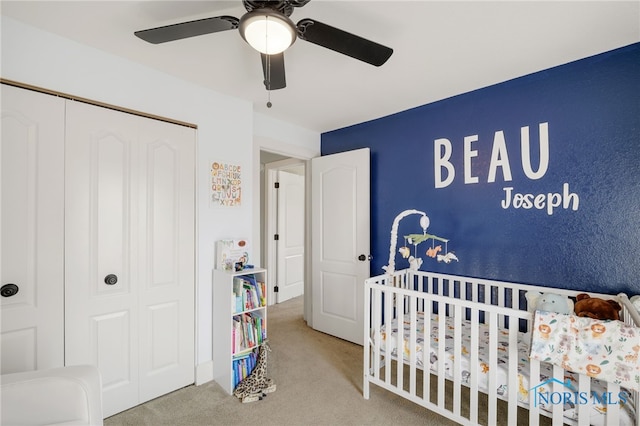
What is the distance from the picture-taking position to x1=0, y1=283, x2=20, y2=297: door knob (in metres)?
1.46

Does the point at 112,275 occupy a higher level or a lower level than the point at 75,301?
higher

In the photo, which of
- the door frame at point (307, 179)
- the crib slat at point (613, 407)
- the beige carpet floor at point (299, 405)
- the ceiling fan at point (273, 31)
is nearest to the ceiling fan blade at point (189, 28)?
the ceiling fan at point (273, 31)

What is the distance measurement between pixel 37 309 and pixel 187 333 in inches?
35.2

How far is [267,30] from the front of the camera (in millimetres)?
1154

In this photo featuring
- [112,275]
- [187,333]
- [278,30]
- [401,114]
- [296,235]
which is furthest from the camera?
[296,235]

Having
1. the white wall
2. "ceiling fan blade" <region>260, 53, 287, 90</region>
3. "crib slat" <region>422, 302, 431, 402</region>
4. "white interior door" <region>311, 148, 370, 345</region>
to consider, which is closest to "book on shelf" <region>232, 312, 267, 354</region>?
the white wall

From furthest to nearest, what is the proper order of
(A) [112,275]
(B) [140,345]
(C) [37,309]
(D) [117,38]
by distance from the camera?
(B) [140,345] < (A) [112,275] < (D) [117,38] < (C) [37,309]

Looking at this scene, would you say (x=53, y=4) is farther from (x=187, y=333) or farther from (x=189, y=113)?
(x=187, y=333)

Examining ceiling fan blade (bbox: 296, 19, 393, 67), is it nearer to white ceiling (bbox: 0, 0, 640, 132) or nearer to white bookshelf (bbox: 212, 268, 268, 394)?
white ceiling (bbox: 0, 0, 640, 132)

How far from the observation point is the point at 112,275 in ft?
5.97

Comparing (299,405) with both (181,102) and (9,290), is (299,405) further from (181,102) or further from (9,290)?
(181,102)

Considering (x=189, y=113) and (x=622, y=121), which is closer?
(x=622, y=121)

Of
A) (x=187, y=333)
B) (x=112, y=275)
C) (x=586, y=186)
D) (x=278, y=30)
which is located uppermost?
(x=278, y=30)

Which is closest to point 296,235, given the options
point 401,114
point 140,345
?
point 401,114
